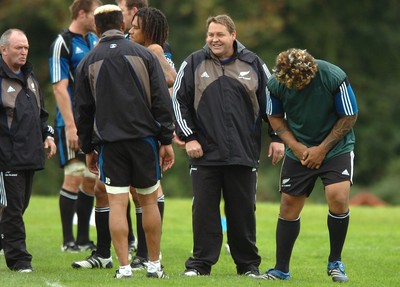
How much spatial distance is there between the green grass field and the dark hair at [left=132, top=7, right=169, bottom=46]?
223 cm

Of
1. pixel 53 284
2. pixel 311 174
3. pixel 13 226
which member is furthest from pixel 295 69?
pixel 13 226

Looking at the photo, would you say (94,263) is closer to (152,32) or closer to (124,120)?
(124,120)

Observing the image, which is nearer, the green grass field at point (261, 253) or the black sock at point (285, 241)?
the green grass field at point (261, 253)

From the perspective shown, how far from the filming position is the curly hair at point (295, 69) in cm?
987

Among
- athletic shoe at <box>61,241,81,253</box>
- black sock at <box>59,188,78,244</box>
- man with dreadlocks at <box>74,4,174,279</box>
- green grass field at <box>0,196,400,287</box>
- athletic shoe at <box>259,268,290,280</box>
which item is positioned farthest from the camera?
black sock at <box>59,188,78,244</box>

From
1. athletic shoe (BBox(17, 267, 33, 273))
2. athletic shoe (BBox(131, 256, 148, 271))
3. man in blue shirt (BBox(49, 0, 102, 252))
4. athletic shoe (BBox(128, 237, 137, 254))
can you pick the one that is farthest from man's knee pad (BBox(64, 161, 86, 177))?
athletic shoe (BBox(17, 267, 33, 273))

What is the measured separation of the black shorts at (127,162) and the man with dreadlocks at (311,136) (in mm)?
1237

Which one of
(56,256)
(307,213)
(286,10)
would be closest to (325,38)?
(286,10)

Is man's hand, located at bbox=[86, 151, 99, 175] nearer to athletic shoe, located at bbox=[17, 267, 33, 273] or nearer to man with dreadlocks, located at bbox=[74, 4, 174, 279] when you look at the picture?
man with dreadlocks, located at bbox=[74, 4, 174, 279]

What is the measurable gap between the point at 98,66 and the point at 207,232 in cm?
196

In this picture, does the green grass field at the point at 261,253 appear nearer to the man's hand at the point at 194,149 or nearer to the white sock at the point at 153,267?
the white sock at the point at 153,267

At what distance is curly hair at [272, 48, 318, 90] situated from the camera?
9.87 meters

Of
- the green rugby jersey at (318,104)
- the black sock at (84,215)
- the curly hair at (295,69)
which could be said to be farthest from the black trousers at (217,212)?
the black sock at (84,215)

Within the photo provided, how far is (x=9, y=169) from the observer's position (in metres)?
10.8
